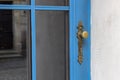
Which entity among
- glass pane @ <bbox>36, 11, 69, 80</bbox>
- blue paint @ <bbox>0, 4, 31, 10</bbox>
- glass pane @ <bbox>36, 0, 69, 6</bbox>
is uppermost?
glass pane @ <bbox>36, 0, 69, 6</bbox>

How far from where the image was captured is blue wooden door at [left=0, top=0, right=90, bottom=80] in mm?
1626

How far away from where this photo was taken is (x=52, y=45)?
5.51 ft

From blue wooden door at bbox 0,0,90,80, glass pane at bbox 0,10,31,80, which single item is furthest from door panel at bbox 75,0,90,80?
glass pane at bbox 0,10,31,80

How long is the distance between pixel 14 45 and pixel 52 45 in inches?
8.4

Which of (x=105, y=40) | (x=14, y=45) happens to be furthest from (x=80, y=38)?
(x=14, y=45)

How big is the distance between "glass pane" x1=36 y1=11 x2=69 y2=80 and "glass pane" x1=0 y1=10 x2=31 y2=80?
63mm

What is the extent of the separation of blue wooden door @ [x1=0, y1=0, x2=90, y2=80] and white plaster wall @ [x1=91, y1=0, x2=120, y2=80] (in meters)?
0.04

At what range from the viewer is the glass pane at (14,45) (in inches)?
61.4

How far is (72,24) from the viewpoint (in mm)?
1696

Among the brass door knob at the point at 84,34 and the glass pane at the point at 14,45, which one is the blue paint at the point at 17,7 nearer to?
the glass pane at the point at 14,45

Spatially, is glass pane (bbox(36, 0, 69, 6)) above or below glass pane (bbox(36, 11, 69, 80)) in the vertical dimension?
above

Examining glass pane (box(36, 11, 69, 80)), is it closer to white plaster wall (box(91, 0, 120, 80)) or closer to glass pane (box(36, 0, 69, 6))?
glass pane (box(36, 0, 69, 6))

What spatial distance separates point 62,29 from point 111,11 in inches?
11.3

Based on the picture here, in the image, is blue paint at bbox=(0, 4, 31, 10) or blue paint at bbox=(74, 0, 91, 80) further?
blue paint at bbox=(74, 0, 91, 80)
